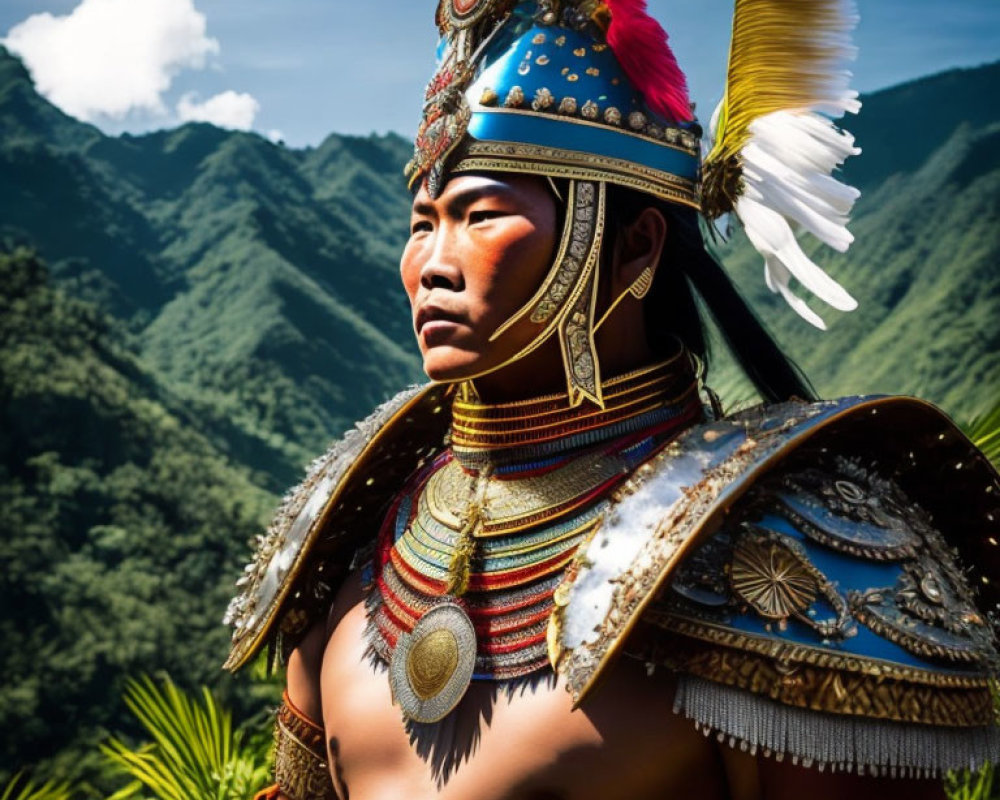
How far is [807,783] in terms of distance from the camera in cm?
160

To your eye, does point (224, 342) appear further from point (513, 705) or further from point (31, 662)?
point (513, 705)

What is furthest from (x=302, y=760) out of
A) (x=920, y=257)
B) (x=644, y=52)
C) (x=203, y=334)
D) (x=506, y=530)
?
(x=203, y=334)

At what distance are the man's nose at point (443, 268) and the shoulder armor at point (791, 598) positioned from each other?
434 millimetres

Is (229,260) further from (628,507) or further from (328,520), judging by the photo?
(628,507)

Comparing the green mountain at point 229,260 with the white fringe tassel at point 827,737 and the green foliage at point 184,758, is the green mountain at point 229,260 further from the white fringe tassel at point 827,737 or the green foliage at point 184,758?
the white fringe tassel at point 827,737

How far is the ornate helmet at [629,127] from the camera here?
1890 mm

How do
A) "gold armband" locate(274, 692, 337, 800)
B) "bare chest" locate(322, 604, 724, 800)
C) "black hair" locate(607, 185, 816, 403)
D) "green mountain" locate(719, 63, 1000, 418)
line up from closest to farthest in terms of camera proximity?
"bare chest" locate(322, 604, 724, 800)
"black hair" locate(607, 185, 816, 403)
"gold armband" locate(274, 692, 337, 800)
"green mountain" locate(719, 63, 1000, 418)

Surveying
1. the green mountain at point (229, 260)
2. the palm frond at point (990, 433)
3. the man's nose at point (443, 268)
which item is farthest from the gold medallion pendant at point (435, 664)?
the green mountain at point (229, 260)

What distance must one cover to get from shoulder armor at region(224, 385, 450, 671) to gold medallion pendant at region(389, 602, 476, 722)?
399 mm

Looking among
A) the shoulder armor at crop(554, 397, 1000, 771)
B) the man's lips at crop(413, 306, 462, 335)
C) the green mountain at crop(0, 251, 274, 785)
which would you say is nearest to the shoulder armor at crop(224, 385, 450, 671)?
the man's lips at crop(413, 306, 462, 335)

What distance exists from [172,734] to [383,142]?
41.0 metres

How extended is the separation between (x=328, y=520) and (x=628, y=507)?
81 centimetres

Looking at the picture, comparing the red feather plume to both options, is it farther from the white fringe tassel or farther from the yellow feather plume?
the white fringe tassel

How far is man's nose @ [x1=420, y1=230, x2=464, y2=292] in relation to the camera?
189cm
